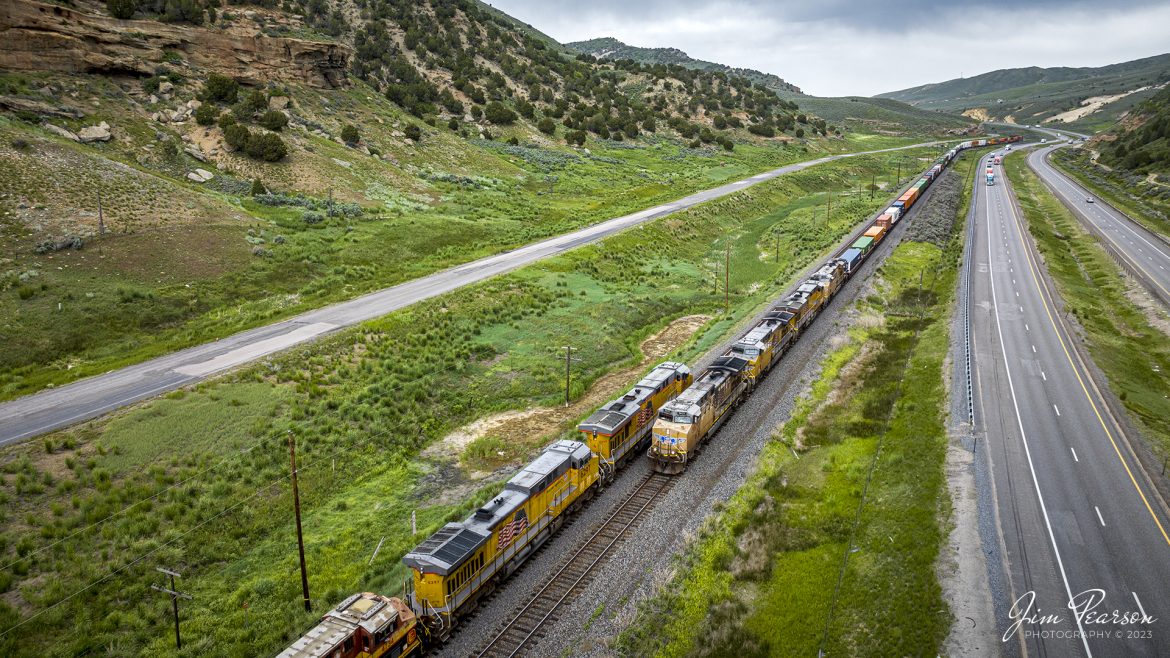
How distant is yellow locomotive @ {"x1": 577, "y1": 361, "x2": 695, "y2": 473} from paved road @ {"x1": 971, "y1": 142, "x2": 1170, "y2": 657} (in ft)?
53.5

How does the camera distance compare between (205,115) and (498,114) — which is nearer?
(205,115)

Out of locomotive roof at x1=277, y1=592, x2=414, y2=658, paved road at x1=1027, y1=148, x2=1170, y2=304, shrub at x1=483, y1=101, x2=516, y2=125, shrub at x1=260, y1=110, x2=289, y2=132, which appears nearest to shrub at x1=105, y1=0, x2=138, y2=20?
shrub at x1=260, y1=110, x2=289, y2=132

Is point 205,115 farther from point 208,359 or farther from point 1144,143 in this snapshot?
point 1144,143

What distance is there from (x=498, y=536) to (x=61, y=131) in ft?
210

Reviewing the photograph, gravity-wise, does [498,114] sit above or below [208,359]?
→ above

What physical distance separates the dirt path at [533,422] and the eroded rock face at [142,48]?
64.1m

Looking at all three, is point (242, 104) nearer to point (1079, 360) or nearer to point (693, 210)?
point (693, 210)

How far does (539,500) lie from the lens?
2609 cm

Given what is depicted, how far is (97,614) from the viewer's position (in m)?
22.2

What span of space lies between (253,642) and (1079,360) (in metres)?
52.7

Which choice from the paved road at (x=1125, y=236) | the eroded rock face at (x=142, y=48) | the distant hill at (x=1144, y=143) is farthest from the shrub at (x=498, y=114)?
the distant hill at (x=1144, y=143)

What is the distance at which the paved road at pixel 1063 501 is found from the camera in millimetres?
20969

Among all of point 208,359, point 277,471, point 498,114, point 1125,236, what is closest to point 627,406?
point 277,471

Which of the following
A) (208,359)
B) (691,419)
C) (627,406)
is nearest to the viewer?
(691,419)
